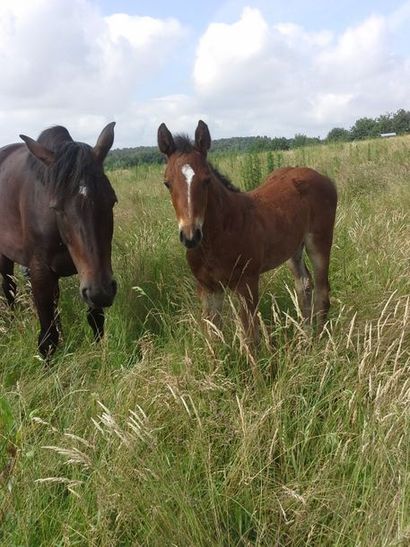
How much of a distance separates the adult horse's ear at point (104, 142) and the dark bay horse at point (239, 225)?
38 centimetres

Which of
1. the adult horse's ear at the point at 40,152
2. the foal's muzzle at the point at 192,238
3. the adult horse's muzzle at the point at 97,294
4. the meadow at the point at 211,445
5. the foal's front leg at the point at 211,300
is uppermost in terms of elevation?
the adult horse's ear at the point at 40,152

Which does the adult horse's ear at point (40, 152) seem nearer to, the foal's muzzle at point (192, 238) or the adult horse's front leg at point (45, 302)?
the adult horse's front leg at point (45, 302)

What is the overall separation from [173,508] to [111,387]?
0.95 m

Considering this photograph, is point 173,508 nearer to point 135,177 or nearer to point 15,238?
point 15,238

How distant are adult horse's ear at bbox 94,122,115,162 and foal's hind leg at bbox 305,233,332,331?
190 cm

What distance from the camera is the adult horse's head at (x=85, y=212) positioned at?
305 cm

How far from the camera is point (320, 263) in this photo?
4414 mm

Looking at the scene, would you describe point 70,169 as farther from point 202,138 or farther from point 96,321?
point 96,321

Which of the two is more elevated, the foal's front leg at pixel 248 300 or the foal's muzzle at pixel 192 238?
the foal's muzzle at pixel 192 238

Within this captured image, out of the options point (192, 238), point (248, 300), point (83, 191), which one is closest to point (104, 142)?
point (83, 191)

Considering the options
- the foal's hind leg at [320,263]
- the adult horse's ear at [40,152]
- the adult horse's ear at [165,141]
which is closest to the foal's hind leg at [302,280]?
the foal's hind leg at [320,263]

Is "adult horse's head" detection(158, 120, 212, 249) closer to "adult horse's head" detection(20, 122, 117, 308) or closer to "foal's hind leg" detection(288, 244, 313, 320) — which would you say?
"adult horse's head" detection(20, 122, 117, 308)

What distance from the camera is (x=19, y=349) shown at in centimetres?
355

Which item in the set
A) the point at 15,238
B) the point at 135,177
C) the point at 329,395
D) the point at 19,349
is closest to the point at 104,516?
the point at 329,395
